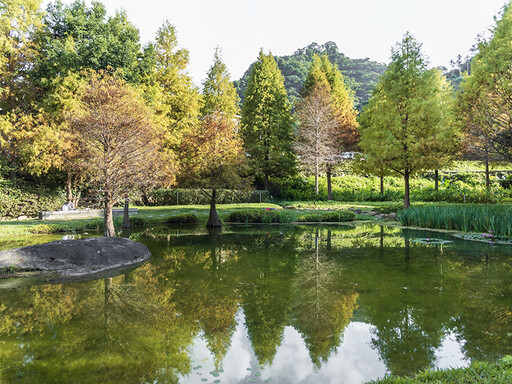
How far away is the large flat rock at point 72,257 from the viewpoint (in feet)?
26.5

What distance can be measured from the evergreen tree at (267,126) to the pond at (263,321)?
19.9 metres

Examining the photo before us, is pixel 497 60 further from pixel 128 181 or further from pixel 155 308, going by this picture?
pixel 155 308

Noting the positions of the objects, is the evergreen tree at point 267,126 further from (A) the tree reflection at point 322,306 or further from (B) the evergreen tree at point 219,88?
(A) the tree reflection at point 322,306

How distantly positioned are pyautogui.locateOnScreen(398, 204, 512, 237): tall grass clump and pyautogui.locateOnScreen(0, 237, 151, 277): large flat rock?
40.0 ft

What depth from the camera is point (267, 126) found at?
96.1ft

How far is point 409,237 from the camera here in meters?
13.1

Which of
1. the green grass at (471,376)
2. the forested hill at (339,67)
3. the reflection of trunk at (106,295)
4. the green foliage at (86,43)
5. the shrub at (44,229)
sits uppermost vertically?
the forested hill at (339,67)

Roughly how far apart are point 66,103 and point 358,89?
8056cm

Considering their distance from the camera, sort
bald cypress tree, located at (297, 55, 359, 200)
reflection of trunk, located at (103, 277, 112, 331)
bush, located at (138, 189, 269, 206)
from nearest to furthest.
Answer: reflection of trunk, located at (103, 277, 112, 331) → bush, located at (138, 189, 269, 206) → bald cypress tree, located at (297, 55, 359, 200)

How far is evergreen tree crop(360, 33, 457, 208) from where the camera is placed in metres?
18.6

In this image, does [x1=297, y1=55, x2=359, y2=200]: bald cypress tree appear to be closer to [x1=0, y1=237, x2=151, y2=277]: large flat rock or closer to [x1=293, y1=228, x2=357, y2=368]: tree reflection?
[x1=293, y1=228, x2=357, y2=368]: tree reflection

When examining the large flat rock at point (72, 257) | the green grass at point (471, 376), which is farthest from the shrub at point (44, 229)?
the green grass at point (471, 376)

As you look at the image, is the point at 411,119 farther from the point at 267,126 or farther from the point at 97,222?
the point at 97,222

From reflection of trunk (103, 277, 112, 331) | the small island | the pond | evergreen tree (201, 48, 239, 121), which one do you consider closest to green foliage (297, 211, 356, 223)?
the pond
